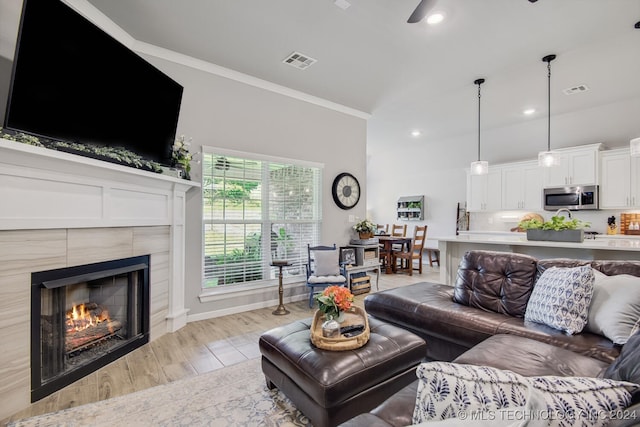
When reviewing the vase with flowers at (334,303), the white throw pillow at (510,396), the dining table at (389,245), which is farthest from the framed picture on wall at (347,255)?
the white throw pillow at (510,396)

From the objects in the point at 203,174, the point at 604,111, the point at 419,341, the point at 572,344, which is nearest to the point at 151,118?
the point at 203,174

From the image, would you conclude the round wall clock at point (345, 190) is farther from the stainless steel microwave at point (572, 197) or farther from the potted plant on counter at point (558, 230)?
the stainless steel microwave at point (572, 197)

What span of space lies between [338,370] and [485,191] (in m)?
6.21

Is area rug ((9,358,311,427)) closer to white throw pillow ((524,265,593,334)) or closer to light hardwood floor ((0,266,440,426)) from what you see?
light hardwood floor ((0,266,440,426))

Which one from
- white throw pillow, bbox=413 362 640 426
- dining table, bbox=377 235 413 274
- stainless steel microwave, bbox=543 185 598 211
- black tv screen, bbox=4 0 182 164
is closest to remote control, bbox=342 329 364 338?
white throw pillow, bbox=413 362 640 426

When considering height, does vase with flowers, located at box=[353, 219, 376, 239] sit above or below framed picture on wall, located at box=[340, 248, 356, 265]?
above

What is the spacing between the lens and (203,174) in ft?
11.7

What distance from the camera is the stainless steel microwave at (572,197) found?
508 cm

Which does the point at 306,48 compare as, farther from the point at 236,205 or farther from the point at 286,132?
the point at 236,205

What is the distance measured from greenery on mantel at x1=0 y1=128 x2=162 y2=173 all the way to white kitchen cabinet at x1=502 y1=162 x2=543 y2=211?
6.42 metres

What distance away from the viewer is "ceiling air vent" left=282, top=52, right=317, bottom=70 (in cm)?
345

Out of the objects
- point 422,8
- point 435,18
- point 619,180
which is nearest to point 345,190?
point 435,18

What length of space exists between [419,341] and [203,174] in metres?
2.96

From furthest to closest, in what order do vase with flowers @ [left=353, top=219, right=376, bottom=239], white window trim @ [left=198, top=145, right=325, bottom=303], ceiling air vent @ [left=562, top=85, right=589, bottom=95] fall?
1. vase with flowers @ [left=353, top=219, right=376, bottom=239]
2. ceiling air vent @ [left=562, top=85, right=589, bottom=95]
3. white window trim @ [left=198, top=145, right=325, bottom=303]
